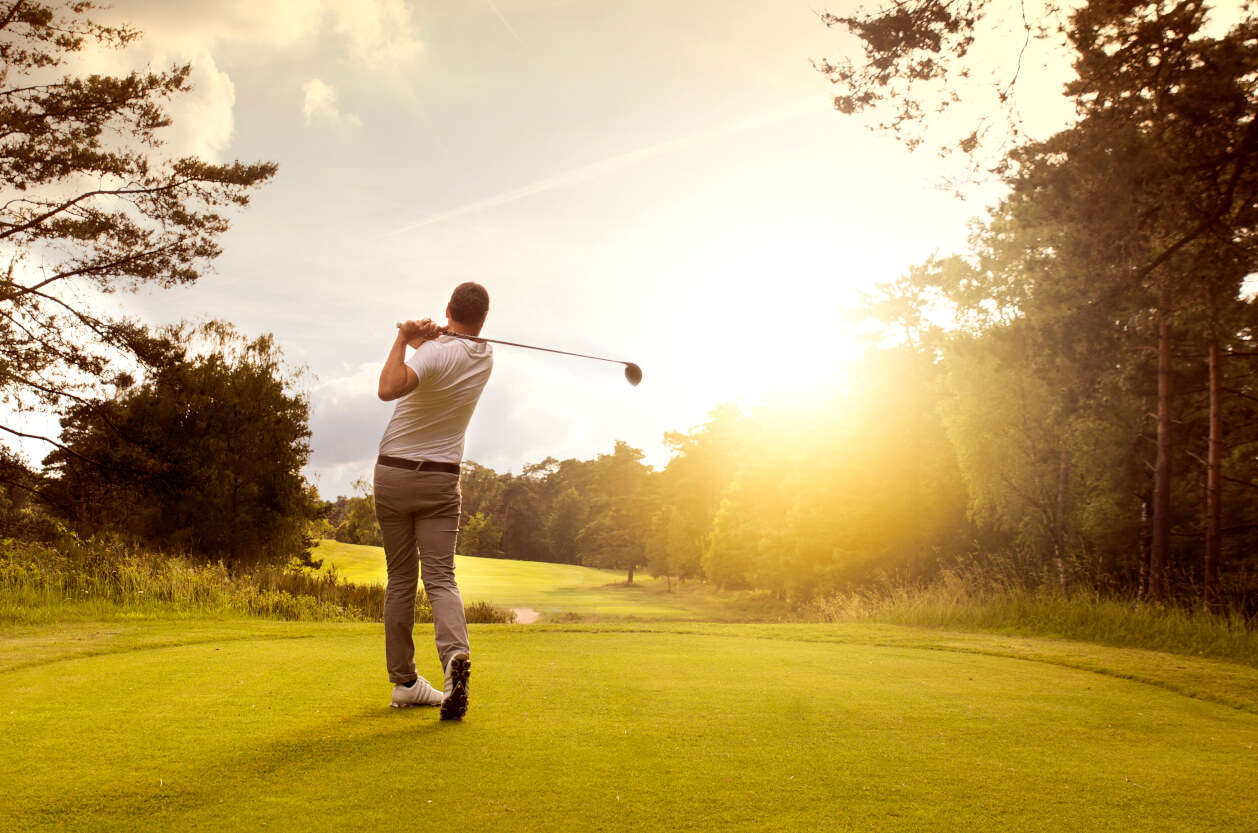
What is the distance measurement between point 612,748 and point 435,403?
1.90 meters

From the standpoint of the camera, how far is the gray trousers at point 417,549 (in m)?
4.16

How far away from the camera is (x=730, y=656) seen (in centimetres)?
671

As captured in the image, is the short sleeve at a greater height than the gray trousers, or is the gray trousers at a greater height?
the short sleeve

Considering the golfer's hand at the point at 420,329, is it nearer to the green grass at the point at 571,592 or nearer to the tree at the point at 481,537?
the green grass at the point at 571,592

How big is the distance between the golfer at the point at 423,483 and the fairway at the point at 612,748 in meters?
0.36

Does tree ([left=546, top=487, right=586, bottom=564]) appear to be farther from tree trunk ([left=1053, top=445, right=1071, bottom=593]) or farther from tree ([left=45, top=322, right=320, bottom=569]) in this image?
tree trunk ([left=1053, top=445, right=1071, bottom=593])

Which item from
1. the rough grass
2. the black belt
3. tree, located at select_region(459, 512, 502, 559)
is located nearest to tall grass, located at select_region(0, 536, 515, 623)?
the black belt

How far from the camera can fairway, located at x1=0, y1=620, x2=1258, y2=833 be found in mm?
2686

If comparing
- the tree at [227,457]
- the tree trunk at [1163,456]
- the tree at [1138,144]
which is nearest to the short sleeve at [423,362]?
the tree at [1138,144]

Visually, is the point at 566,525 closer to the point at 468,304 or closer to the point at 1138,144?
the point at 1138,144

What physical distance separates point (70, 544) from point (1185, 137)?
59.7ft

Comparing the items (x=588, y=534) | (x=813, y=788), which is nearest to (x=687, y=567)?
(x=588, y=534)

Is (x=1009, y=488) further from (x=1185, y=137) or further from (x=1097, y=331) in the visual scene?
(x=1185, y=137)

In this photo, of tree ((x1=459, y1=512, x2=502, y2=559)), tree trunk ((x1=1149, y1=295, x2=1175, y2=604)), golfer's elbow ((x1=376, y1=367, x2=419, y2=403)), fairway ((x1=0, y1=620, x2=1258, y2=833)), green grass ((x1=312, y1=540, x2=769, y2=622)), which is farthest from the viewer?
tree ((x1=459, y1=512, x2=502, y2=559))
